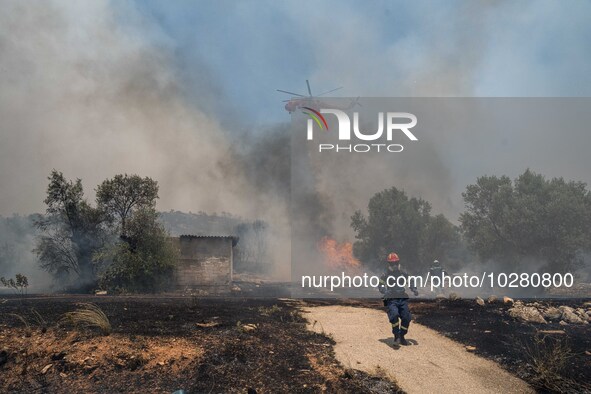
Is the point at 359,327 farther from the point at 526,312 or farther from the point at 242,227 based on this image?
the point at 242,227

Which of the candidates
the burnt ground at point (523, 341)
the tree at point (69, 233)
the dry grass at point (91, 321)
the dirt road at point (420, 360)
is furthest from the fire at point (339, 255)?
the dry grass at point (91, 321)

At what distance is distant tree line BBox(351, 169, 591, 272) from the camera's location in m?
31.2

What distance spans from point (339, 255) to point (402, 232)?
9219mm

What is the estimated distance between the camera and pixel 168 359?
26.1ft

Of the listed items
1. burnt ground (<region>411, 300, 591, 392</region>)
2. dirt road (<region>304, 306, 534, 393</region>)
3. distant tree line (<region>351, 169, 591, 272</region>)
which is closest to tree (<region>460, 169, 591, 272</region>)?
distant tree line (<region>351, 169, 591, 272</region>)

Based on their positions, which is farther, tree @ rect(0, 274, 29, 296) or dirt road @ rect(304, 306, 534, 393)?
tree @ rect(0, 274, 29, 296)

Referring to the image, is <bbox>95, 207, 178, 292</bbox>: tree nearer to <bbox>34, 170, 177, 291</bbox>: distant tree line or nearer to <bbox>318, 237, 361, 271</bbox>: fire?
<bbox>34, 170, 177, 291</bbox>: distant tree line

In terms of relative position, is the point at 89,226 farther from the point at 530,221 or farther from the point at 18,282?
the point at 530,221

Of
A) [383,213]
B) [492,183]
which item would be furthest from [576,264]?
[383,213]

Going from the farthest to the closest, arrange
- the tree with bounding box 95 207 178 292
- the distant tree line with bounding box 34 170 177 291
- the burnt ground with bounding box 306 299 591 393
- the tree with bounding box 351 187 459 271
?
the tree with bounding box 351 187 459 271
the distant tree line with bounding box 34 170 177 291
the tree with bounding box 95 207 178 292
the burnt ground with bounding box 306 299 591 393

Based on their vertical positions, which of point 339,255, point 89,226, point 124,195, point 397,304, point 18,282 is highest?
point 124,195

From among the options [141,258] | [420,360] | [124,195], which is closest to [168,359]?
[420,360]

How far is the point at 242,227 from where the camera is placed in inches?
2404

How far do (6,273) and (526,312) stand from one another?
48.6 meters
